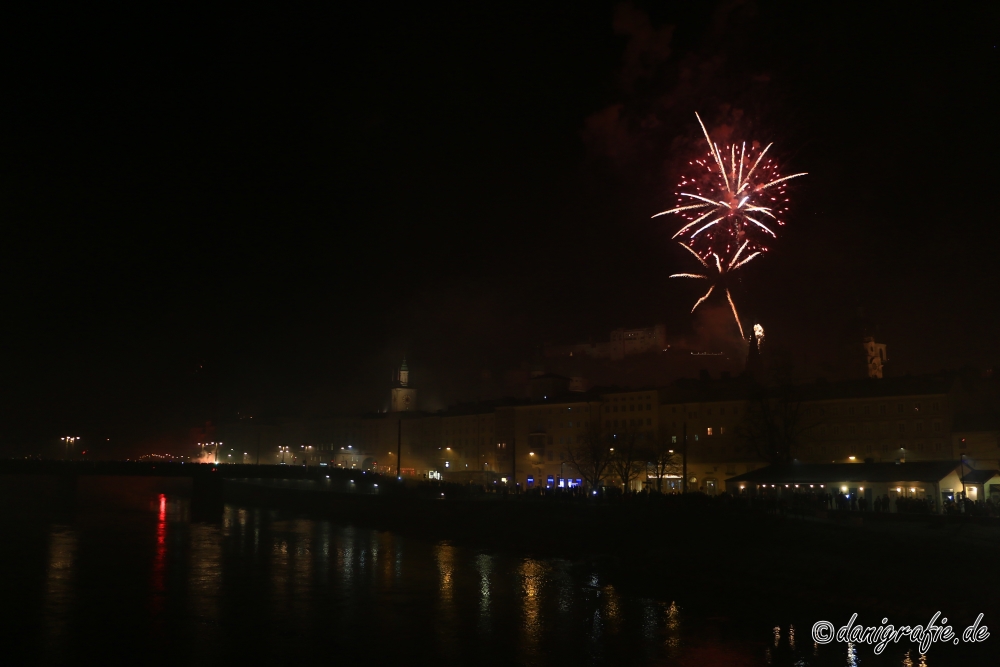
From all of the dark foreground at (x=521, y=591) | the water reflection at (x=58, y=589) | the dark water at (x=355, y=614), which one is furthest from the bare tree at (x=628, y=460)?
the water reflection at (x=58, y=589)

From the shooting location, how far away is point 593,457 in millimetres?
71000

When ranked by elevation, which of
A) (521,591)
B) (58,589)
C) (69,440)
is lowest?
(58,589)

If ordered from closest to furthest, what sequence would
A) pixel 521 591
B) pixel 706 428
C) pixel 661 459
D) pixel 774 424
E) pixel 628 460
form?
1. pixel 521 591
2. pixel 774 424
3. pixel 628 460
4. pixel 661 459
5. pixel 706 428

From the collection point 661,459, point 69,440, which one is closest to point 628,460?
point 661,459

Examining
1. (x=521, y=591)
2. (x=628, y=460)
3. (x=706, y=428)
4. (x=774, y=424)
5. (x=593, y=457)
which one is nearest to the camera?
(x=521, y=591)

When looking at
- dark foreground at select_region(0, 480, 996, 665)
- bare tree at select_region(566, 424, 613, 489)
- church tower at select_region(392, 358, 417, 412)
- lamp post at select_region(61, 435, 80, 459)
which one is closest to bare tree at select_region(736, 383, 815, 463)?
bare tree at select_region(566, 424, 613, 489)

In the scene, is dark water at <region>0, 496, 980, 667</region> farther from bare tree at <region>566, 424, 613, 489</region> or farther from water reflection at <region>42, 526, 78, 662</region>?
bare tree at <region>566, 424, 613, 489</region>

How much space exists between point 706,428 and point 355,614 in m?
53.6

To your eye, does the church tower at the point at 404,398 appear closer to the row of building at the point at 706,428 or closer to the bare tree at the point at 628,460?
the row of building at the point at 706,428

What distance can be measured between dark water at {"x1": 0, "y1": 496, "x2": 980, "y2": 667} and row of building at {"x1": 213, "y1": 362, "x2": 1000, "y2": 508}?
2195 cm

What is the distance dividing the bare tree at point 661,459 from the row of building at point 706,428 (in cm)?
64

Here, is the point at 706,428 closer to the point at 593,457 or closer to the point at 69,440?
the point at 593,457

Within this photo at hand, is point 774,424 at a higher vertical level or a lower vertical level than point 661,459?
higher

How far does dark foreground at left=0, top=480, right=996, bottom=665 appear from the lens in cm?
2392
